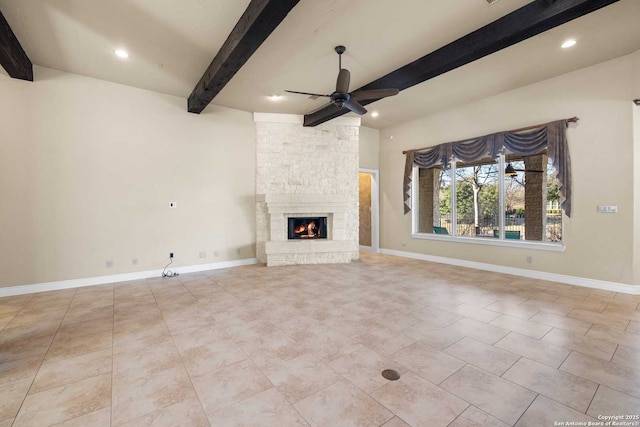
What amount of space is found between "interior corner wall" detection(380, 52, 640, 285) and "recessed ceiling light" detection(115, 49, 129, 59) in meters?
6.00

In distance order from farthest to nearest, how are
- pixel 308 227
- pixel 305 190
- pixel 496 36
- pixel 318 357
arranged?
pixel 308 227
pixel 305 190
pixel 496 36
pixel 318 357

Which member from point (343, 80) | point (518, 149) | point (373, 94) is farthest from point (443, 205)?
point (343, 80)

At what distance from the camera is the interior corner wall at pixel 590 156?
3969 millimetres

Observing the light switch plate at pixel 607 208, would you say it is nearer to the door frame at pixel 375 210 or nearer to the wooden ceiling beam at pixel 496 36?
the wooden ceiling beam at pixel 496 36

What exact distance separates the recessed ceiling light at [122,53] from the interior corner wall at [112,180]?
1092 millimetres

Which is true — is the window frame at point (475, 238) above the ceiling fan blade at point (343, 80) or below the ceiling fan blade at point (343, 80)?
below

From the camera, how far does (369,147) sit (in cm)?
744

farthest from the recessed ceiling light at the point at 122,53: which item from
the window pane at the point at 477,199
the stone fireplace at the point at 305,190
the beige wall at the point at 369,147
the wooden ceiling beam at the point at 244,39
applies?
the window pane at the point at 477,199

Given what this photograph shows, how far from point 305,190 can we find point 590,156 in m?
4.91

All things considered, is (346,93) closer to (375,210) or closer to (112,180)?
(112,180)

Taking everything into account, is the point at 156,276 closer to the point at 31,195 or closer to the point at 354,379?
the point at 31,195

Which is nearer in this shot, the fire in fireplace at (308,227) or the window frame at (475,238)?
the window frame at (475,238)

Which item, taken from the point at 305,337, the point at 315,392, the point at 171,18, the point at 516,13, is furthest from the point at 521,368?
the point at 171,18

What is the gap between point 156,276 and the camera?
4949 millimetres
